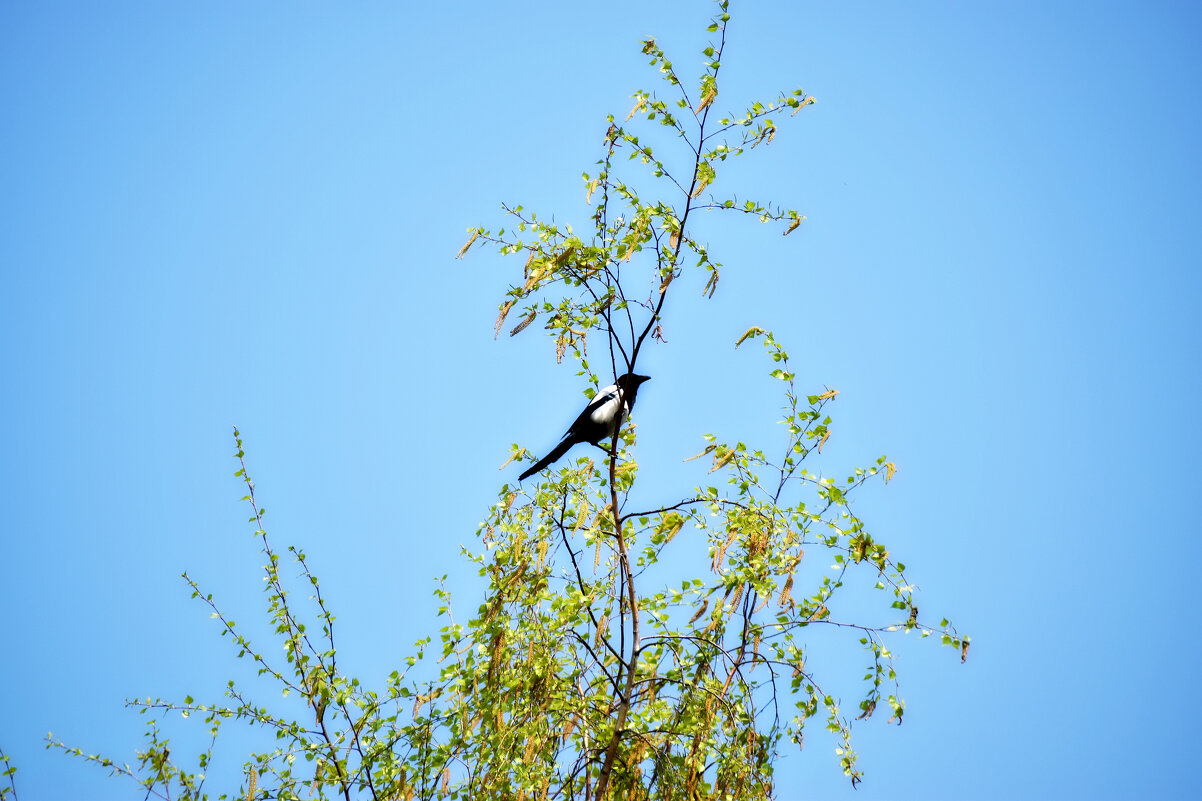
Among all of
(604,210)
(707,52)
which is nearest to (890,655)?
(604,210)

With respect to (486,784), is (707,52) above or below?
above

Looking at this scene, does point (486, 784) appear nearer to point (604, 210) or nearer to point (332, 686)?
point (332, 686)

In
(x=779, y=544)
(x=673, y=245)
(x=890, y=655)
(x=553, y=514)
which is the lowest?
(x=890, y=655)

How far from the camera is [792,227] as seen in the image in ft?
18.0

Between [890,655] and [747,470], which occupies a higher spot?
[747,470]

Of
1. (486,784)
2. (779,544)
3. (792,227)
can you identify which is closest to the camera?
(486,784)

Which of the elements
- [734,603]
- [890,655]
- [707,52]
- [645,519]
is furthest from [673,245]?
[890,655]

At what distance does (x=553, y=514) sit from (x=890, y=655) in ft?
6.09

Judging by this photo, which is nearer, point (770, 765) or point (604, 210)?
point (770, 765)

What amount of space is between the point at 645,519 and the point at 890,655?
4.78 feet

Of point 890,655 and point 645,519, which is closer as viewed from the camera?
point 890,655

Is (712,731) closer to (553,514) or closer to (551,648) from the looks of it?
(551,648)

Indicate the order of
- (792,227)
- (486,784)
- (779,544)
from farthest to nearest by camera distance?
(792,227)
(779,544)
(486,784)

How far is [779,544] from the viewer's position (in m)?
5.16
